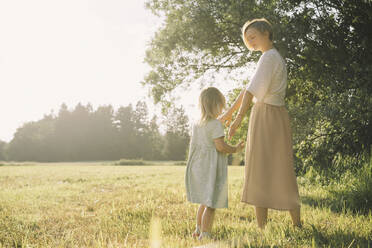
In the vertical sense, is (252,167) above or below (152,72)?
below

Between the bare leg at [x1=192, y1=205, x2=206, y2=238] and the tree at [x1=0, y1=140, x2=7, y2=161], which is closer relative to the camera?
the bare leg at [x1=192, y1=205, x2=206, y2=238]

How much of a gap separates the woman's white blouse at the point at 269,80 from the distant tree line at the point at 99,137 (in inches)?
1994

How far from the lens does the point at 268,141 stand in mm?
3047

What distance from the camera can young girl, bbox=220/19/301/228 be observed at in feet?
9.80

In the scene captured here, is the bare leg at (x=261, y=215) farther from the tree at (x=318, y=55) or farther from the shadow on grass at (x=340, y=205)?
the tree at (x=318, y=55)

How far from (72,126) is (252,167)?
65011 mm

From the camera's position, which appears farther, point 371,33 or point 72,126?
point 72,126

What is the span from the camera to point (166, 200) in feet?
18.0

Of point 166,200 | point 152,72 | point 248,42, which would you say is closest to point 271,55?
point 248,42

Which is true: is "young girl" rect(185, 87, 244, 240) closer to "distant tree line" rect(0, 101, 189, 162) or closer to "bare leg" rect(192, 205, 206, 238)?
"bare leg" rect(192, 205, 206, 238)

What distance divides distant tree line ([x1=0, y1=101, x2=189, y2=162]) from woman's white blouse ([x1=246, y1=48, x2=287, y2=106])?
50.7 metres

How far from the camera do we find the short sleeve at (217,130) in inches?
121

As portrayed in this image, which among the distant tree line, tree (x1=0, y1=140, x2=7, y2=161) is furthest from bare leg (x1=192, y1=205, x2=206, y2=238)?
tree (x1=0, y1=140, x2=7, y2=161)

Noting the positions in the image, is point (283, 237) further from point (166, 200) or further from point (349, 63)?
point (349, 63)
